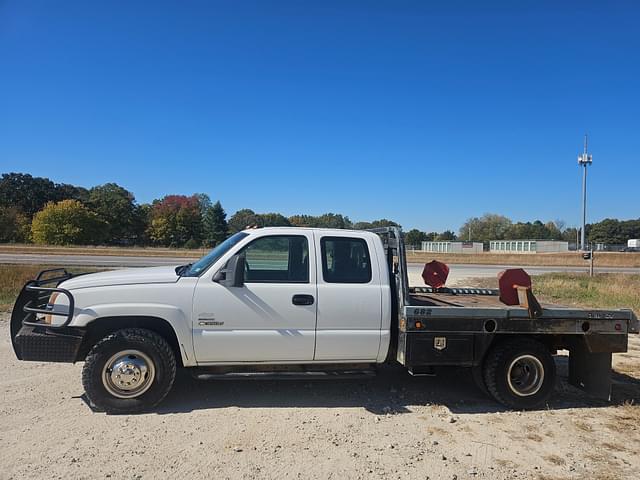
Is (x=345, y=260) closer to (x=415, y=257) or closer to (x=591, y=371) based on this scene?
(x=591, y=371)

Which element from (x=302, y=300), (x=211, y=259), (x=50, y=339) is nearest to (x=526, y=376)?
(x=302, y=300)

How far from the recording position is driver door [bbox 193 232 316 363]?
4.46m

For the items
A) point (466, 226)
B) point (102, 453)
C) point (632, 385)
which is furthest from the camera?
point (466, 226)

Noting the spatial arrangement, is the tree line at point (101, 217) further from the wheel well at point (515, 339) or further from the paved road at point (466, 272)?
the wheel well at point (515, 339)

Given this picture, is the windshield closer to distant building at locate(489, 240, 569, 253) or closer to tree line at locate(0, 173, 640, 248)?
tree line at locate(0, 173, 640, 248)

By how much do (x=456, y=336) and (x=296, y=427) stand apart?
6.18ft

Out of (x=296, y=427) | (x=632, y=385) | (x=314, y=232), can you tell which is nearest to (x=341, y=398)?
(x=296, y=427)

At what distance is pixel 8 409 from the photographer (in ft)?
14.6

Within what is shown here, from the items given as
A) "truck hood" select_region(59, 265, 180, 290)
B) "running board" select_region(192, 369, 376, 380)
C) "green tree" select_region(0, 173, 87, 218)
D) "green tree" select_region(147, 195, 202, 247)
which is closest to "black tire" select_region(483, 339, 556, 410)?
"running board" select_region(192, 369, 376, 380)

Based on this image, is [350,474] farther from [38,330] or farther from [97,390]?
[38,330]

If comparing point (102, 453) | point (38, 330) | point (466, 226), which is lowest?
point (102, 453)

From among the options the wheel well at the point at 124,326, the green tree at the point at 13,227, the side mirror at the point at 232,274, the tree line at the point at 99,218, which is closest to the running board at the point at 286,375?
the wheel well at the point at 124,326

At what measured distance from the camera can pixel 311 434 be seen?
13.4 ft

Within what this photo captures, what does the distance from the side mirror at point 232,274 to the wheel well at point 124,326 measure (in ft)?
2.34
